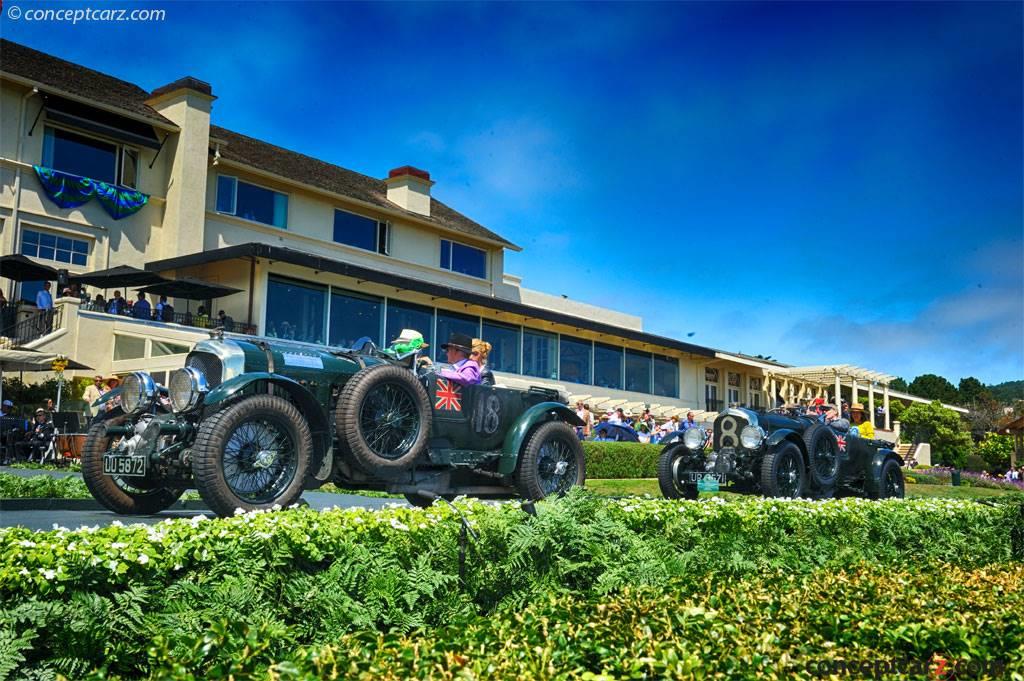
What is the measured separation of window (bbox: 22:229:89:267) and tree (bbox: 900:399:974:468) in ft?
119

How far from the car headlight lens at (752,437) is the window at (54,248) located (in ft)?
69.0

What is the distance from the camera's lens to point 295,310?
2603 cm

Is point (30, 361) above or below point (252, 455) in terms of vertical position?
above

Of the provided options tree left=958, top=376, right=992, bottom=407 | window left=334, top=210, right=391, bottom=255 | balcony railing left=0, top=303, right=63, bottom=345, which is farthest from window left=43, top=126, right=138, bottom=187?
tree left=958, top=376, right=992, bottom=407

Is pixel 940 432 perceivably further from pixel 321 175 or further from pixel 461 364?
pixel 461 364

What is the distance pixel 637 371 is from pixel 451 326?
1114 cm

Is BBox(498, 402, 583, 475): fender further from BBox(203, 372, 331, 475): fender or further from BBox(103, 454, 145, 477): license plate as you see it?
Result: BBox(103, 454, 145, 477): license plate

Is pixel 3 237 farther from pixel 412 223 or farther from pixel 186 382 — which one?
pixel 186 382

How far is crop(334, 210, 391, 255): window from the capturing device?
32594 mm

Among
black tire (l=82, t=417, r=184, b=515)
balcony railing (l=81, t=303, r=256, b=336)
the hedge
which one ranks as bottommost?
the hedge

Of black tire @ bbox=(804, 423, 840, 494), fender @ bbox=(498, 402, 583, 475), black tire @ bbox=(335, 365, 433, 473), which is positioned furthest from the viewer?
black tire @ bbox=(804, 423, 840, 494)

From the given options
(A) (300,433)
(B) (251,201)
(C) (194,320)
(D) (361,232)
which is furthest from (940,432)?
(A) (300,433)

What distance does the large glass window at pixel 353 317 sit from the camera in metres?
26.9

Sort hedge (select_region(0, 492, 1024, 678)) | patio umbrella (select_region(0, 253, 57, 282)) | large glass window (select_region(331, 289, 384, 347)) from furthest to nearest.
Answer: large glass window (select_region(331, 289, 384, 347)), patio umbrella (select_region(0, 253, 57, 282)), hedge (select_region(0, 492, 1024, 678))
